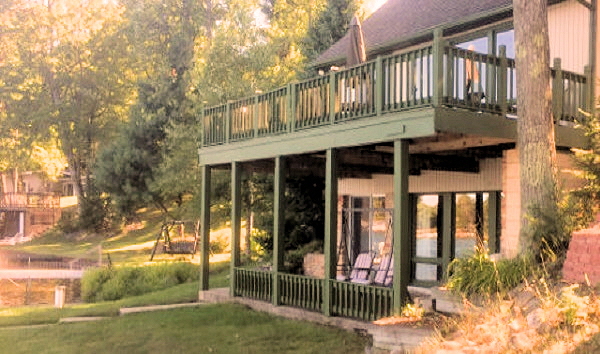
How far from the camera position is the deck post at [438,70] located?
10117 mm

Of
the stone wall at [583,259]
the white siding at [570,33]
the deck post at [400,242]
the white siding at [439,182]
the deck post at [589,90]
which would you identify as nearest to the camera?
the stone wall at [583,259]

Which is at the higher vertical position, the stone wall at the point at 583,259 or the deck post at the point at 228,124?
the deck post at the point at 228,124

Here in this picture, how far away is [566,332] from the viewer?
6641mm

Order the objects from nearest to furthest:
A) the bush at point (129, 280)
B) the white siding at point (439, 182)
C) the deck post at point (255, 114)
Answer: the white siding at point (439, 182) → the deck post at point (255, 114) → the bush at point (129, 280)

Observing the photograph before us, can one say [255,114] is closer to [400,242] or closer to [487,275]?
[400,242]

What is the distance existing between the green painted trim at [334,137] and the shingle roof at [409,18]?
469 cm

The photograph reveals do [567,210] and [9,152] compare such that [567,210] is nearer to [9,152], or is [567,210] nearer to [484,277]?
[484,277]

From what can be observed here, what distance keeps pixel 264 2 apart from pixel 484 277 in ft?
114

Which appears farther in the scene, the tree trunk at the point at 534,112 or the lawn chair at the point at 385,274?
the lawn chair at the point at 385,274

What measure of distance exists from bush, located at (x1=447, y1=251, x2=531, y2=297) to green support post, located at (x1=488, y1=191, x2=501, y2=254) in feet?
14.9

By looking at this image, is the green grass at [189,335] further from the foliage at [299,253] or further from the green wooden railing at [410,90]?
the foliage at [299,253]

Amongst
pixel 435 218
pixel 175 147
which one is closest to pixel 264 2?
pixel 175 147

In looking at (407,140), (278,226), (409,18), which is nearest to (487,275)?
(407,140)

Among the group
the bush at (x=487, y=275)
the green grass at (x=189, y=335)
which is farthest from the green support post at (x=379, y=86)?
the green grass at (x=189, y=335)
